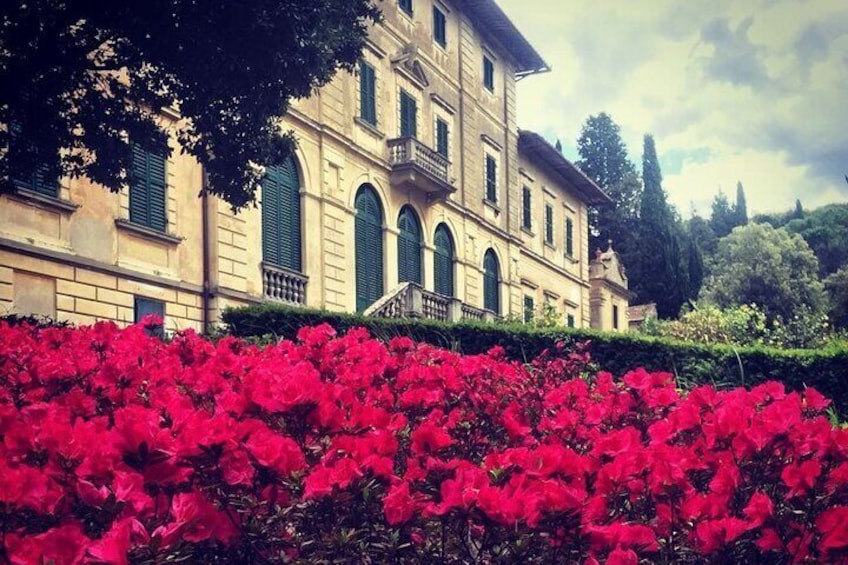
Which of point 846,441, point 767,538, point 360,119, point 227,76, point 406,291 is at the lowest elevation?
point 767,538

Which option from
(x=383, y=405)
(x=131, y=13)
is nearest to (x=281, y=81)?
(x=131, y=13)

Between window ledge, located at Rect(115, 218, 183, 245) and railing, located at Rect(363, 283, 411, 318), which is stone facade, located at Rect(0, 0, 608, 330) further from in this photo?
railing, located at Rect(363, 283, 411, 318)

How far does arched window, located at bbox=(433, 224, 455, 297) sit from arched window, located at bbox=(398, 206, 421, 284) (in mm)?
897

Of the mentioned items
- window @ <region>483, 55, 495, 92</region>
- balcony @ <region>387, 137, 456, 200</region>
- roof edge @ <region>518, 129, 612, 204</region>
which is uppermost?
window @ <region>483, 55, 495, 92</region>

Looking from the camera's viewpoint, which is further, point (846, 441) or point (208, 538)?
point (846, 441)

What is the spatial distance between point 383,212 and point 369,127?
79.2 inches

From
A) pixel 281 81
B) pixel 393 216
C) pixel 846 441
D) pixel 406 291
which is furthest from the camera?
pixel 393 216

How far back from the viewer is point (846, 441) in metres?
2.85

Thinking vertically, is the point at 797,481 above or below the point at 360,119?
below

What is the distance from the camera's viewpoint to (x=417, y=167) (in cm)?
2280

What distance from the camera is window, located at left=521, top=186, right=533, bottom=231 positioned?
3247 cm

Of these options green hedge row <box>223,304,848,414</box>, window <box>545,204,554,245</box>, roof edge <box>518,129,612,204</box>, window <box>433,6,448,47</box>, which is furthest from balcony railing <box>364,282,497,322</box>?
window <box>545,204,554,245</box>

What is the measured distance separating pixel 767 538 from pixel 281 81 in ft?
31.7

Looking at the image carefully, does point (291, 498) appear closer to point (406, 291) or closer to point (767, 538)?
point (767, 538)
